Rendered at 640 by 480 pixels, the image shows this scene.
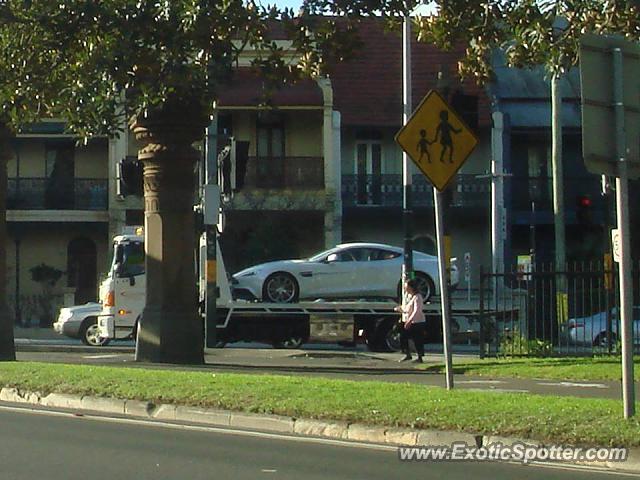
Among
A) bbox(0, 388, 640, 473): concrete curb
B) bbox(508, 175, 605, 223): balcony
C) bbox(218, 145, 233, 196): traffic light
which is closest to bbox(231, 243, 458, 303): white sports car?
bbox(218, 145, 233, 196): traffic light

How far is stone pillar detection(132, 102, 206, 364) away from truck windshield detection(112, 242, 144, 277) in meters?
7.06

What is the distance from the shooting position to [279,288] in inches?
1098

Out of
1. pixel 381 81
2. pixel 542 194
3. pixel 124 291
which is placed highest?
pixel 381 81

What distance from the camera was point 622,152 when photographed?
1084cm

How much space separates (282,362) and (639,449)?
43.8ft

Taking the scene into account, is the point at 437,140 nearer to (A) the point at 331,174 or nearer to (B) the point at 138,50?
(B) the point at 138,50

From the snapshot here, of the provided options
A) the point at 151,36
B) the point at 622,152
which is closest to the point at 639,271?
the point at 151,36

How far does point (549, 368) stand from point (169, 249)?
6251mm

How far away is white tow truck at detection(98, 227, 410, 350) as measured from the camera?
1049 inches

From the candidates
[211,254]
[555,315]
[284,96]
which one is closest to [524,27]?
[555,315]

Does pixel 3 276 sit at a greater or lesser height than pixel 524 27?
lesser

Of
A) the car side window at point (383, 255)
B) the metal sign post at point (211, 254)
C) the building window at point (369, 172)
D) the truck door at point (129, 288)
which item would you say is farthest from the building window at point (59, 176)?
the metal sign post at point (211, 254)

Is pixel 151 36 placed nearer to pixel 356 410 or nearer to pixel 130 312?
pixel 356 410

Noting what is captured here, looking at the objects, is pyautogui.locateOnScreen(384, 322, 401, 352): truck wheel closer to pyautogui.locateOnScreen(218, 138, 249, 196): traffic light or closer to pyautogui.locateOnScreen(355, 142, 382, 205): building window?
pyautogui.locateOnScreen(218, 138, 249, 196): traffic light
